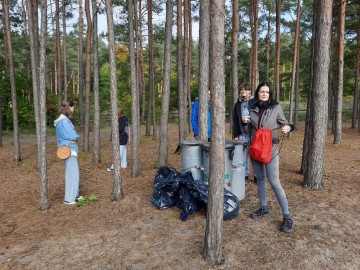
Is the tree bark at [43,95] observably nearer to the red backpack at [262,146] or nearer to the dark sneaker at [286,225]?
the red backpack at [262,146]

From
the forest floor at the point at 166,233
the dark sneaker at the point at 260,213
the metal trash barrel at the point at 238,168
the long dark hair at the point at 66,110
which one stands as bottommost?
the forest floor at the point at 166,233

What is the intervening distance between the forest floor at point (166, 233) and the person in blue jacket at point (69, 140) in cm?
32

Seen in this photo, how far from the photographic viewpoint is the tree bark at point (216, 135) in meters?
3.20

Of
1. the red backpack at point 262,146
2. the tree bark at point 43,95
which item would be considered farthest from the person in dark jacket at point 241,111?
the tree bark at point 43,95

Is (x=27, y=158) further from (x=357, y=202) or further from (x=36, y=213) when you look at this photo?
(x=357, y=202)

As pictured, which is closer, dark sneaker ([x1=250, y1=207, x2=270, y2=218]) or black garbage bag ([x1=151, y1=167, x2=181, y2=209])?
dark sneaker ([x1=250, y1=207, x2=270, y2=218])

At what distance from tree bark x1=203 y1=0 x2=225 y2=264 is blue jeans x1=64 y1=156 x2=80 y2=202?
340cm

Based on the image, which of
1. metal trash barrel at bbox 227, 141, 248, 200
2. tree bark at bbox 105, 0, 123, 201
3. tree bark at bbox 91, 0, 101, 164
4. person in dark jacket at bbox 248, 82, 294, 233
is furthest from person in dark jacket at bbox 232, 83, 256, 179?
tree bark at bbox 91, 0, 101, 164

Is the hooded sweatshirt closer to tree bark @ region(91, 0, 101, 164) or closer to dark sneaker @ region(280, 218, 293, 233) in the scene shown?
tree bark @ region(91, 0, 101, 164)

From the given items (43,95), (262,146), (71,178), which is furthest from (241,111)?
(43,95)

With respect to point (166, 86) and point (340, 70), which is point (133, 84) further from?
point (340, 70)

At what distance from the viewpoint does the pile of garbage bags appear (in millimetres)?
4594

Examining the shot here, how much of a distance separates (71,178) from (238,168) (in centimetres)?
320

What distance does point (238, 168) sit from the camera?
513cm
